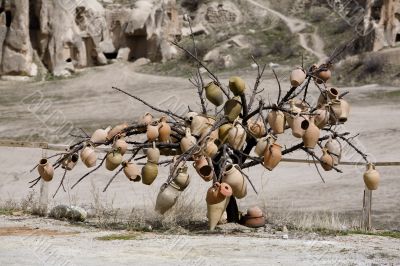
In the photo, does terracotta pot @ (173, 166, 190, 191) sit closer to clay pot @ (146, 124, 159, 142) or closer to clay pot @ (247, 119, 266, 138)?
clay pot @ (146, 124, 159, 142)

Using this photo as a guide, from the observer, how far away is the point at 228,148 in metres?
7.14

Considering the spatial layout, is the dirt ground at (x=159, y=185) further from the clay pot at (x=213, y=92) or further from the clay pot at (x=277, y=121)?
the clay pot at (x=213, y=92)

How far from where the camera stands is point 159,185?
13.6 meters

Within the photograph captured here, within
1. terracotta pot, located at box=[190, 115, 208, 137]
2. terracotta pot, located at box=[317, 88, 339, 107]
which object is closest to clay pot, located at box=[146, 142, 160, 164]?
terracotta pot, located at box=[190, 115, 208, 137]

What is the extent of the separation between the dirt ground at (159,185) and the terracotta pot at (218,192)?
Result: 348 millimetres

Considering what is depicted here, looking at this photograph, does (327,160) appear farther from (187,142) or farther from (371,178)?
(187,142)

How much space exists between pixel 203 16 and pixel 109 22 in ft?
23.3

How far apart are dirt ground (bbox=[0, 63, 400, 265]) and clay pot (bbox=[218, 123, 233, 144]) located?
0.90 meters

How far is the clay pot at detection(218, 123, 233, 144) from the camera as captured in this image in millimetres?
6902

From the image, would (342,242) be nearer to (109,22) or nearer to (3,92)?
(3,92)

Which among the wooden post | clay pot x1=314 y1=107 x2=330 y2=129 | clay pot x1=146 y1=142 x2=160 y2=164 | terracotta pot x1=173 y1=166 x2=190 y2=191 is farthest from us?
the wooden post

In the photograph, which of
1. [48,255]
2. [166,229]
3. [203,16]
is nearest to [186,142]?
[166,229]

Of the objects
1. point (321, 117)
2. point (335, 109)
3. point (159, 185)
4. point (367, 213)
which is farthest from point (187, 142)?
point (159, 185)

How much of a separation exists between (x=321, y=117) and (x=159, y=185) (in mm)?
6897
